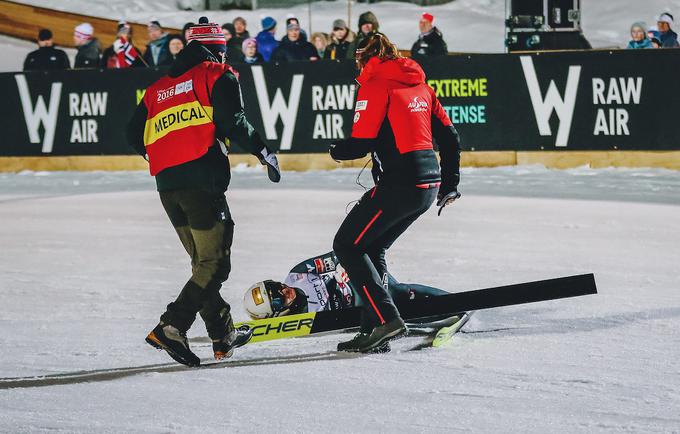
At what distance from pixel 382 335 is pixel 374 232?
507 millimetres

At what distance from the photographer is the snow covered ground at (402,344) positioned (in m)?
4.96

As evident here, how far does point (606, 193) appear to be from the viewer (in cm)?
1280

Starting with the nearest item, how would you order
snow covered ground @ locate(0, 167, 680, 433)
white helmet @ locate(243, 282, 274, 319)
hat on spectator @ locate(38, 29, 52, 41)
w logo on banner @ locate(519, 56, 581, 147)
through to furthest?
snow covered ground @ locate(0, 167, 680, 433) → white helmet @ locate(243, 282, 274, 319) → w logo on banner @ locate(519, 56, 581, 147) → hat on spectator @ locate(38, 29, 52, 41)

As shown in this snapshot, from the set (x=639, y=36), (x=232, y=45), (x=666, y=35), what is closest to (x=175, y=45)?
(x=232, y=45)

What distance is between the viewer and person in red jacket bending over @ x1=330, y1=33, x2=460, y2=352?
19.5ft

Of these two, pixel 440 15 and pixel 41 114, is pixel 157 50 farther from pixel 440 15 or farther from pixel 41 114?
pixel 440 15

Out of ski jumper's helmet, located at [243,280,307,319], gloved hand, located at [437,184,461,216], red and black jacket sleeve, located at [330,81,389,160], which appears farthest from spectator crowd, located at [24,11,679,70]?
red and black jacket sleeve, located at [330,81,389,160]

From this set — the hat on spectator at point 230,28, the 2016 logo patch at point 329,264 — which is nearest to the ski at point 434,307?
the 2016 logo patch at point 329,264

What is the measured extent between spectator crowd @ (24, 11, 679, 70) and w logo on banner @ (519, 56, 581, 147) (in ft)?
3.55

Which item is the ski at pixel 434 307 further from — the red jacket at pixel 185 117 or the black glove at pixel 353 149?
the red jacket at pixel 185 117

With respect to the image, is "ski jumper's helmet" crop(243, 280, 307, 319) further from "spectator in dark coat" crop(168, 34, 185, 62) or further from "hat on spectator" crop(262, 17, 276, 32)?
"hat on spectator" crop(262, 17, 276, 32)

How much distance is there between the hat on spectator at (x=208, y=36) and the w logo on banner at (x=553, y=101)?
915 cm

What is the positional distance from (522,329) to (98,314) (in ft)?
8.04

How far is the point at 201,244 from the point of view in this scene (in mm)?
5777
